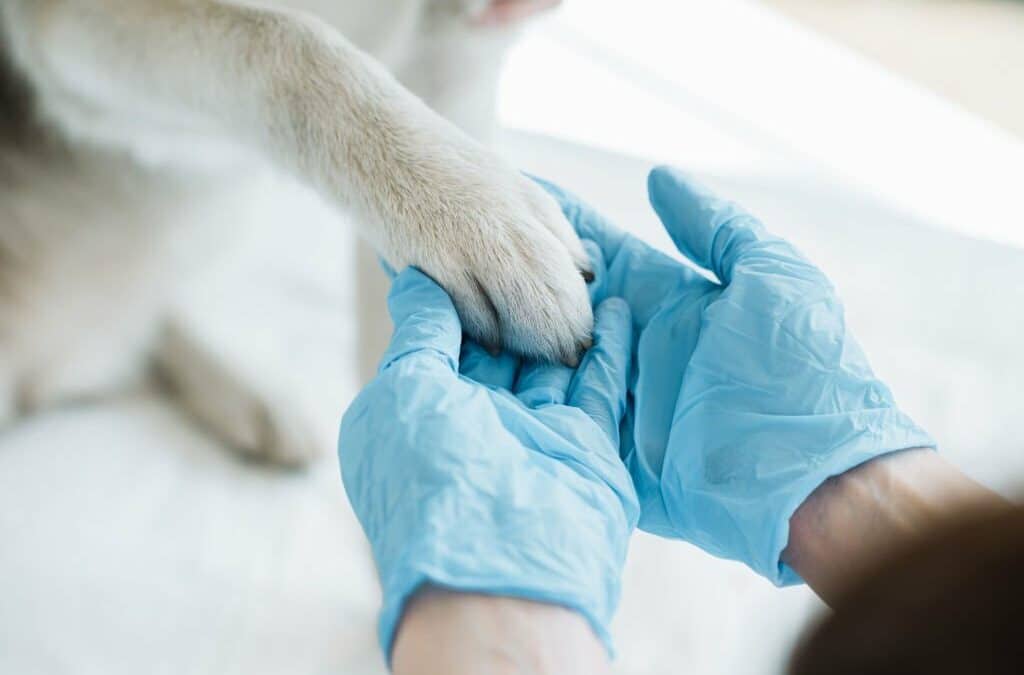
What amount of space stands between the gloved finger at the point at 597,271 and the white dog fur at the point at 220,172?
48 mm

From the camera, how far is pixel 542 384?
2.34ft

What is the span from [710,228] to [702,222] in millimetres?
12

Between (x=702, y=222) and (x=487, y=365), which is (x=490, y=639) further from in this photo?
(x=702, y=222)

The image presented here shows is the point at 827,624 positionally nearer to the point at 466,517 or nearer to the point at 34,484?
the point at 466,517

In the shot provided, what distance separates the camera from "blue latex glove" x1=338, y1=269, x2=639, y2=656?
525 mm

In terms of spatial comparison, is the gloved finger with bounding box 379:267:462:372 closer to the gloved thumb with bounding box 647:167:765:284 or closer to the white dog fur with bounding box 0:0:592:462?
the white dog fur with bounding box 0:0:592:462

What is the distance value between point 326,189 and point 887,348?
0.94 metres

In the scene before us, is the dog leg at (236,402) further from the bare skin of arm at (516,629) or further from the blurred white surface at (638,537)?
the bare skin of arm at (516,629)

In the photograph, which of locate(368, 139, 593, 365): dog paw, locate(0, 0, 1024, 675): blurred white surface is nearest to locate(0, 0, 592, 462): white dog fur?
locate(368, 139, 593, 365): dog paw

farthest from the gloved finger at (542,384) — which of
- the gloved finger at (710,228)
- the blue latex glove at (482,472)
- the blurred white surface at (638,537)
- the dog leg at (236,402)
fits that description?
the dog leg at (236,402)

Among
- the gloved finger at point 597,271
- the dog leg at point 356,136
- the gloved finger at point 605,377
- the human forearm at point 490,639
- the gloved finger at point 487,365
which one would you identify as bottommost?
the human forearm at point 490,639

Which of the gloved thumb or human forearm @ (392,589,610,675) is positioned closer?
human forearm @ (392,589,610,675)

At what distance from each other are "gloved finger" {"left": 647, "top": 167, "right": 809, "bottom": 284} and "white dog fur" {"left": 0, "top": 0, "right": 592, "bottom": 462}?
5.3 inches

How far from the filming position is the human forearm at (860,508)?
1.98 ft
